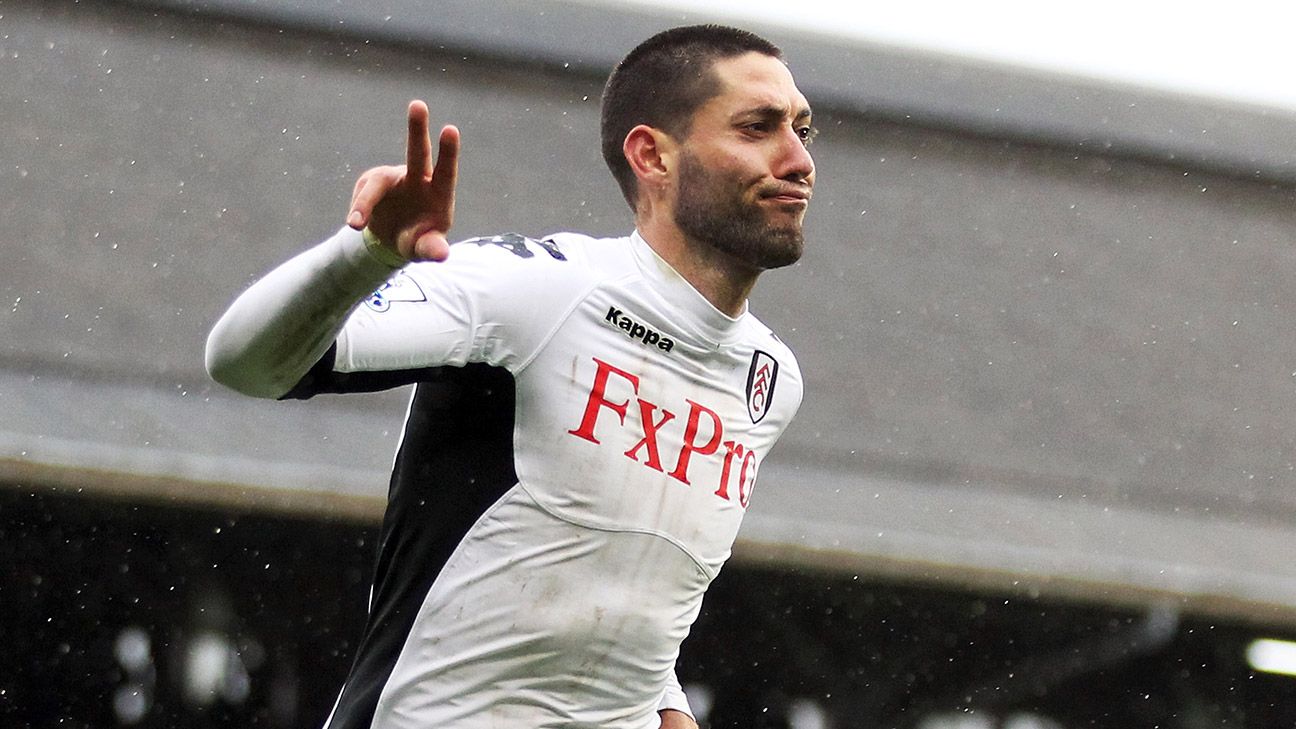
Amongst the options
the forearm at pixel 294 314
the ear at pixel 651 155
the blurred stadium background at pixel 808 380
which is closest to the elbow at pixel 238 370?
the forearm at pixel 294 314

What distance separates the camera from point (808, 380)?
11.8m

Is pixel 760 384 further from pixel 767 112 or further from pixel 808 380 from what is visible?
pixel 808 380

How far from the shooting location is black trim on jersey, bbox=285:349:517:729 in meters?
2.54

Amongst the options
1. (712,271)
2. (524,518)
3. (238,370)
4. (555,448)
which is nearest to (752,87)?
(712,271)

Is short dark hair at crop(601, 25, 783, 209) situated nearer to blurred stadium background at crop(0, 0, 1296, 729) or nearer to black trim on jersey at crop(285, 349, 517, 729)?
black trim on jersey at crop(285, 349, 517, 729)

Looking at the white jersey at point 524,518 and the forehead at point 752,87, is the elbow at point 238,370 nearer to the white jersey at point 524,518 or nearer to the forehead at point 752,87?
the white jersey at point 524,518

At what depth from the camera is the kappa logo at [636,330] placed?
2.68 metres

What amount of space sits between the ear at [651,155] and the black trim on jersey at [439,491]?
1.89ft

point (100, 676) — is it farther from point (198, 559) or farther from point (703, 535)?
point (703, 535)

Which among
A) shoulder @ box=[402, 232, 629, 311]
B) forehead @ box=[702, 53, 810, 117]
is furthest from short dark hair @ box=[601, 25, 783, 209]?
shoulder @ box=[402, 232, 629, 311]

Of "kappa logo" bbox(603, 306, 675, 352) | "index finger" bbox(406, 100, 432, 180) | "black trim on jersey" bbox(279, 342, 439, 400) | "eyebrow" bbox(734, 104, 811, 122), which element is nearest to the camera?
"index finger" bbox(406, 100, 432, 180)

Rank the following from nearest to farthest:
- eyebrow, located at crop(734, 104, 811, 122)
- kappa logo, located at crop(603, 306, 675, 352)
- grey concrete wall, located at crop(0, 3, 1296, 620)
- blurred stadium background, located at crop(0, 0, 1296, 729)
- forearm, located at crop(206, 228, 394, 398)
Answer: forearm, located at crop(206, 228, 394, 398), kappa logo, located at crop(603, 306, 675, 352), eyebrow, located at crop(734, 104, 811, 122), blurred stadium background, located at crop(0, 0, 1296, 729), grey concrete wall, located at crop(0, 3, 1296, 620)

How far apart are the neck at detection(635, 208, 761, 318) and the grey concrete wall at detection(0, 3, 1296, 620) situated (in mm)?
6005

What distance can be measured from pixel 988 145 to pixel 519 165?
3707mm
